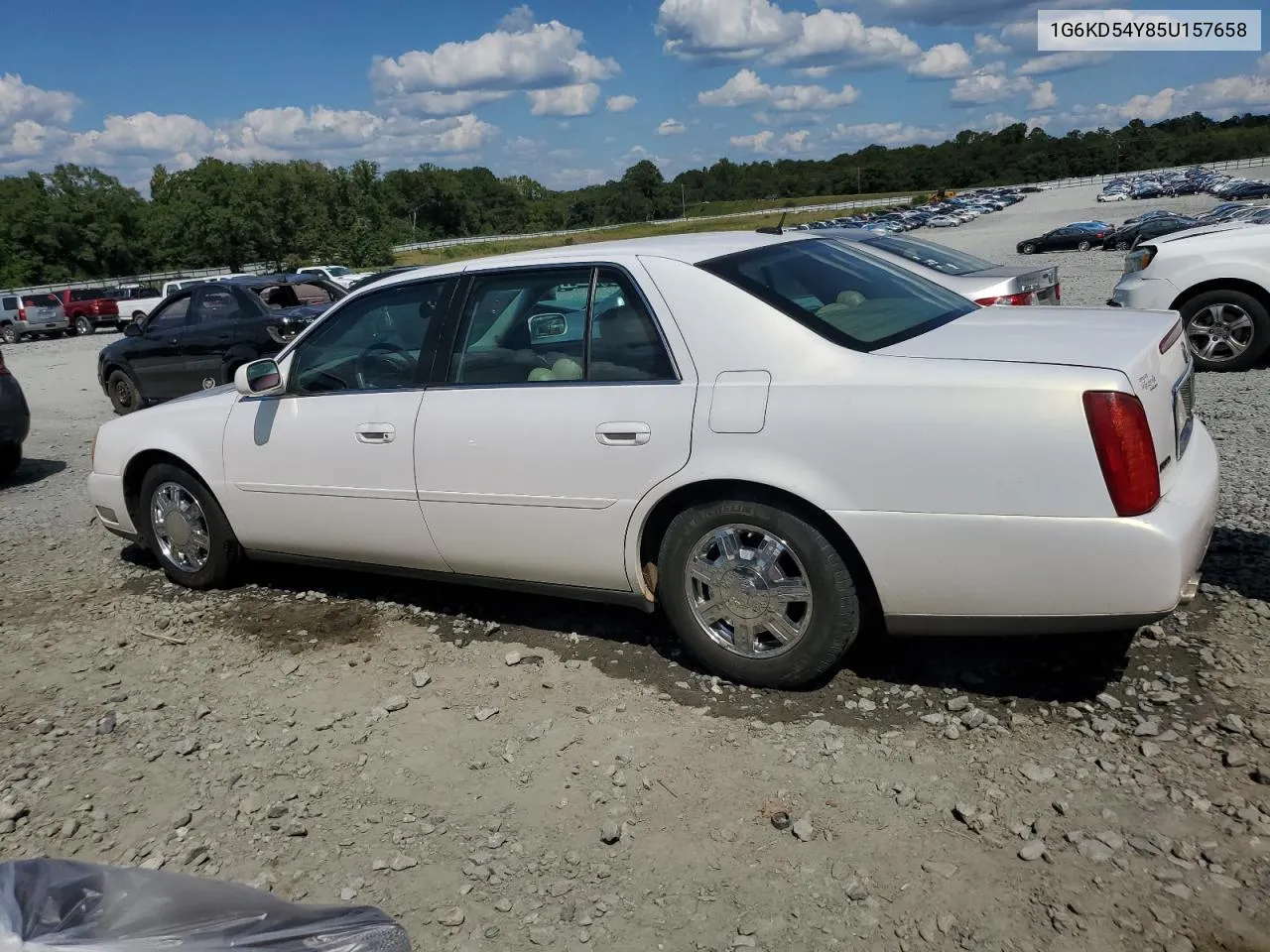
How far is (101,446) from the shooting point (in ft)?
19.1

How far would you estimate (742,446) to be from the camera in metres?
3.60

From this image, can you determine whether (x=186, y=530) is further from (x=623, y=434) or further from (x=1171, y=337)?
(x=1171, y=337)

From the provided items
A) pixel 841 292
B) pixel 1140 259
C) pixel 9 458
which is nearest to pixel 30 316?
pixel 9 458

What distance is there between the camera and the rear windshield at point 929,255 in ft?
26.7

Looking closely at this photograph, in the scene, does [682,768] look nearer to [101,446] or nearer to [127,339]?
[101,446]

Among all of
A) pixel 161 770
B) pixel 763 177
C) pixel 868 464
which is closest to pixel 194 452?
pixel 161 770

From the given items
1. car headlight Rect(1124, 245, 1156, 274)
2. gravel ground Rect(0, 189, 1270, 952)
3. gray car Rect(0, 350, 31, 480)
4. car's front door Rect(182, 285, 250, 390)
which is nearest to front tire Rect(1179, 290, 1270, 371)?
car headlight Rect(1124, 245, 1156, 274)

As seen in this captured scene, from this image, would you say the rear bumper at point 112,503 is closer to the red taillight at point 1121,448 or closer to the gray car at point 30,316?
the red taillight at point 1121,448

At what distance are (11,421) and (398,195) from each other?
421 ft

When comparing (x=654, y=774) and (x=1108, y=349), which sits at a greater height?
(x=1108, y=349)

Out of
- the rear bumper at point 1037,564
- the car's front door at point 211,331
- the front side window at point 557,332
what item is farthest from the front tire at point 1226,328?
the car's front door at point 211,331

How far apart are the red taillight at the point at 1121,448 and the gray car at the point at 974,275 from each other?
13.2 feet

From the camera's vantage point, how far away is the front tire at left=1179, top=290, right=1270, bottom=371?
29.3ft

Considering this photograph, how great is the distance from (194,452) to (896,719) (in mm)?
3681
